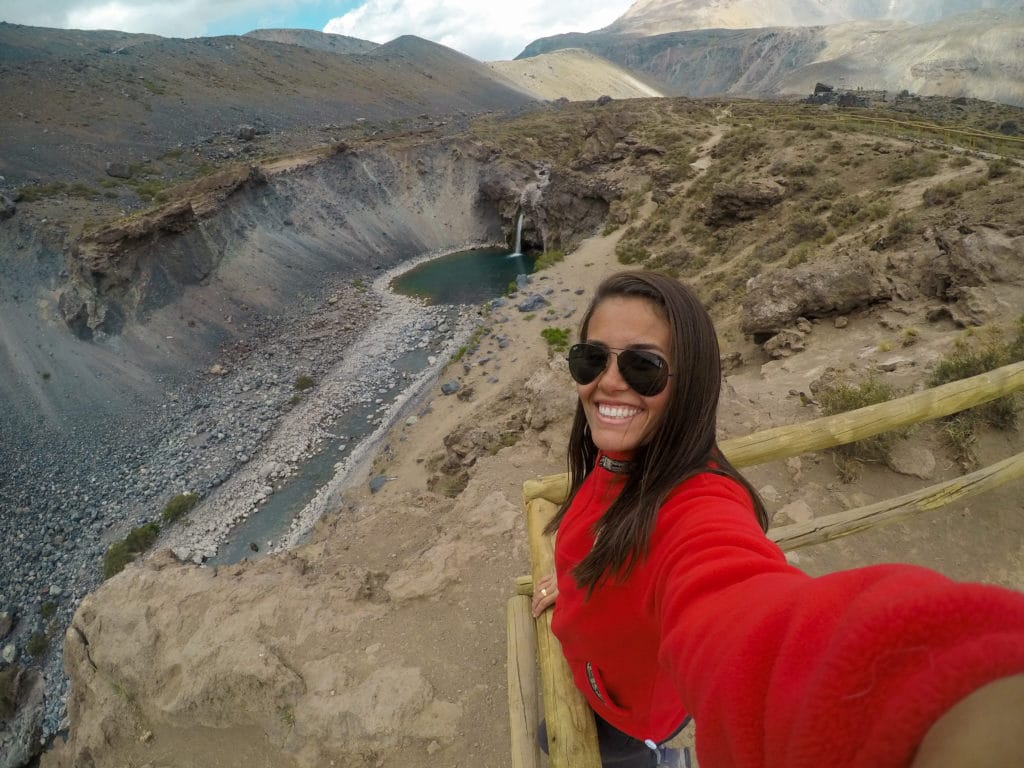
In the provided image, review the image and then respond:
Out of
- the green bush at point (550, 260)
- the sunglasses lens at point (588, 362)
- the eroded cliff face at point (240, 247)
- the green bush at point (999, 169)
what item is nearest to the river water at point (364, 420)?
the green bush at point (550, 260)

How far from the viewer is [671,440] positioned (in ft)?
6.35

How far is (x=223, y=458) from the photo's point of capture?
15.6m

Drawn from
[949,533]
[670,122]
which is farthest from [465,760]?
[670,122]

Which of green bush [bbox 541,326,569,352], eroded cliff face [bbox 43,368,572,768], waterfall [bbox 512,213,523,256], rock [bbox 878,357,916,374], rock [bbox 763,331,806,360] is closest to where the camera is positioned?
eroded cliff face [bbox 43,368,572,768]

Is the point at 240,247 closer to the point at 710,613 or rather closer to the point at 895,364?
the point at 895,364

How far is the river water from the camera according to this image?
1298 centimetres

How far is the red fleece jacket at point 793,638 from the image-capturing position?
641 millimetres

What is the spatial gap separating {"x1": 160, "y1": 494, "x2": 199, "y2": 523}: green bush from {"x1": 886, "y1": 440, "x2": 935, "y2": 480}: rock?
16572mm

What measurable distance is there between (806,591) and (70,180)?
142 ft

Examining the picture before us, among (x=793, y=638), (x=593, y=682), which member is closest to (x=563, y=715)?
(x=593, y=682)

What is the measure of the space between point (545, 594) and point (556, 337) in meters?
15.8

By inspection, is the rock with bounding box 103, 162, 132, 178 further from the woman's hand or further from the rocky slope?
the woman's hand

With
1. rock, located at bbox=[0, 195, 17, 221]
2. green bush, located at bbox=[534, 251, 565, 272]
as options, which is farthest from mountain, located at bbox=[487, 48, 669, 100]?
rock, located at bbox=[0, 195, 17, 221]

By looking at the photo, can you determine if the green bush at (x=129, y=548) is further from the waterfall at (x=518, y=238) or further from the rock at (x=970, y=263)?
the waterfall at (x=518, y=238)
